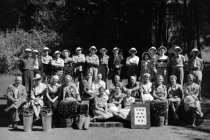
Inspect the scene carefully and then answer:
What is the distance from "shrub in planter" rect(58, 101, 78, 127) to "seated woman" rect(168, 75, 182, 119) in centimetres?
309

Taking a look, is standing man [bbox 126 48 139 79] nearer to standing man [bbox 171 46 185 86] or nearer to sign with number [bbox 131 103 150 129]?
standing man [bbox 171 46 185 86]

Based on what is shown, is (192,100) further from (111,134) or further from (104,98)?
(111,134)

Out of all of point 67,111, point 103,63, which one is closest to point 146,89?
point 103,63

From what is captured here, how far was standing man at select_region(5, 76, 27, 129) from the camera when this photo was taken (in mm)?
11391

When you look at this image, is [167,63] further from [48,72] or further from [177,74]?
[48,72]

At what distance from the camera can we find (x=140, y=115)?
38.1ft

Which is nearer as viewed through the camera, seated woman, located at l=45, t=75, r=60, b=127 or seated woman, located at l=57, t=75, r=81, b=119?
seated woman, located at l=57, t=75, r=81, b=119

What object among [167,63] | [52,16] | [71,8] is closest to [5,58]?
[52,16]

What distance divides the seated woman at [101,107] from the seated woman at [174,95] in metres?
2.02

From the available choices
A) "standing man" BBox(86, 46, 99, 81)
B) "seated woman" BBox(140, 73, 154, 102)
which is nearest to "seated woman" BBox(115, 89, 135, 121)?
"seated woman" BBox(140, 73, 154, 102)

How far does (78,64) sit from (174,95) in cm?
380

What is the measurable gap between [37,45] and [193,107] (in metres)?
20.5

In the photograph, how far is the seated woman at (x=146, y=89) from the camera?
12.5 metres

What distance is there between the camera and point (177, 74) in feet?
44.8
